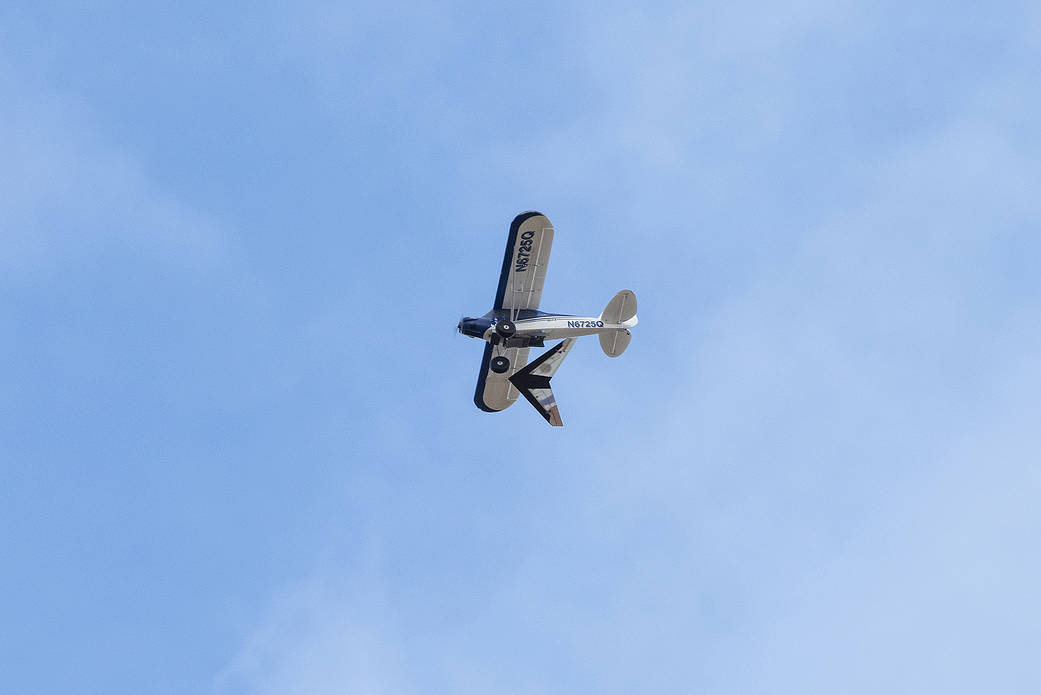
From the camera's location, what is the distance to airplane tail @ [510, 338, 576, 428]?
70750mm

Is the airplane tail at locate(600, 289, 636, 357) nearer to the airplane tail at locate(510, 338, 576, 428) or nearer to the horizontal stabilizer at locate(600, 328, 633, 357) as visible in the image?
the horizontal stabilizer at locate(600, 328, 633, 357)

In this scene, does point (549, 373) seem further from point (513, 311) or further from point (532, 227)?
point (532, 227)

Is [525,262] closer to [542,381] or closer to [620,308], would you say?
[620,308]

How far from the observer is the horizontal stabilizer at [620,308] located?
68438mm

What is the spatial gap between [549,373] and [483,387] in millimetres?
4111

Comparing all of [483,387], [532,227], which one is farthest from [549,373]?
[532,227]

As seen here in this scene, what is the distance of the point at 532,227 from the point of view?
214 ft

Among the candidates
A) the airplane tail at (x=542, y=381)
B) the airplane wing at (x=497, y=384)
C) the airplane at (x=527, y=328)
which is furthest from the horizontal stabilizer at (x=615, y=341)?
the airplane wing at (x=497, y=384)

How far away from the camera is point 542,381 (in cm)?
7138

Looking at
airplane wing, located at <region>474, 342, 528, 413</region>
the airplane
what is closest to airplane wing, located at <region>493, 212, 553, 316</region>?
the airplane

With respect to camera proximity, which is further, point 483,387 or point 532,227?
point 483,387

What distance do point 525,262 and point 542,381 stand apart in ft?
28.1

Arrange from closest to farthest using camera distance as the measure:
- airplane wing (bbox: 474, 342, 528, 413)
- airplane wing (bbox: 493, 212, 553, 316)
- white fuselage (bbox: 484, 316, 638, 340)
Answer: airplane wing (bbox: 493, 212, 553, 316)
white fuselage (bbox: 484, 316, 638, 340)
airplane wing (bbox: 474, 342, 528, 413)

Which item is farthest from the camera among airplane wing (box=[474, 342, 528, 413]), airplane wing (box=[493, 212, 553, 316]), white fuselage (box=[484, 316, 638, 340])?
airplane wing (box=[474, 342, 528, 413])
